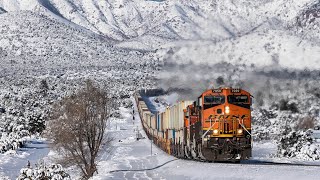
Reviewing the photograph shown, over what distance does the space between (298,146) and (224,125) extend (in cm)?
2191

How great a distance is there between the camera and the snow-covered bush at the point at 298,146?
51.2 m

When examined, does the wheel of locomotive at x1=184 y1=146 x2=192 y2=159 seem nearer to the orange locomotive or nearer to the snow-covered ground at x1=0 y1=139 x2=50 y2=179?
the orange locomotive

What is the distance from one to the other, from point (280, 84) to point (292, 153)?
26.6ft

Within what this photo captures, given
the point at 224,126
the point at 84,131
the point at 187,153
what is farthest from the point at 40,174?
the point at 84,131

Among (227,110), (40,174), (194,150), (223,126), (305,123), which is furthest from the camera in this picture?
(305,123)

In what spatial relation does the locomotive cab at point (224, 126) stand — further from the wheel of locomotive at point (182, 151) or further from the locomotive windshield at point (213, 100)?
the wheel of locomotive at point (182, 151)

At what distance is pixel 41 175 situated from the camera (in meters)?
31.4

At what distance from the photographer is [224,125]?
36.6 m

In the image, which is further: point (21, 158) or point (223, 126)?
point (21, 158)

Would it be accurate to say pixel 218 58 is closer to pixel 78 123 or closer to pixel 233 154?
pixel 78 123

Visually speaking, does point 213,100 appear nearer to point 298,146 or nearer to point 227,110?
point 227,110

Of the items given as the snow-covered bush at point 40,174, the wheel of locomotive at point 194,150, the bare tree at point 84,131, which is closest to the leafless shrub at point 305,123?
the bare tree at point 84,131

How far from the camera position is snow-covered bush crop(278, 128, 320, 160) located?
5116cm

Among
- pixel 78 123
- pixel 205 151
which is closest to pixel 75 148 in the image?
pixel 78 123
